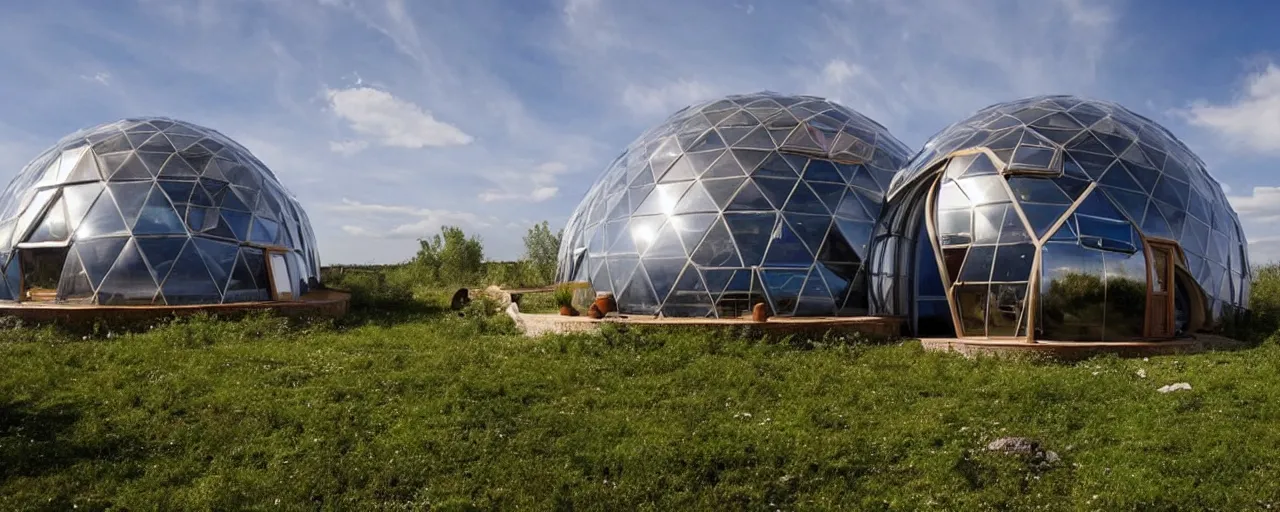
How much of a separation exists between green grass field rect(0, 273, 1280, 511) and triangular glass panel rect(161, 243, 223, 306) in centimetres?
448

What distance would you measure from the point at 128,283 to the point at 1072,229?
19612mm

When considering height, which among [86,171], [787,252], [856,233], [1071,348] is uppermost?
[86,171]

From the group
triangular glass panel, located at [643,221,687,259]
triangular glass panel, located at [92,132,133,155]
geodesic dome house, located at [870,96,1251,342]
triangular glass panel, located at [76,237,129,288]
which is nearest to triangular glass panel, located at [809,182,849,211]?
geodesic dome house, located at [870,96,1251,342]

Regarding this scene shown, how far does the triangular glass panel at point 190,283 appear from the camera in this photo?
59.4ft

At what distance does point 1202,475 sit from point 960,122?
455 inches

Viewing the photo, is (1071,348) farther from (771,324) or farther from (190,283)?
(190,283)

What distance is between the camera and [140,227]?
60.6ft

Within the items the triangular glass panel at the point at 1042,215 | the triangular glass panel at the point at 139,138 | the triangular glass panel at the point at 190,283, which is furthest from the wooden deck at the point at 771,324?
the triangular glass panel at the point at 139,138

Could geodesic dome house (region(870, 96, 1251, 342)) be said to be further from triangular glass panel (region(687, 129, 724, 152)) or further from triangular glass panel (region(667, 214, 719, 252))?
triangular glass panel (region(687, 129, 724, 152))

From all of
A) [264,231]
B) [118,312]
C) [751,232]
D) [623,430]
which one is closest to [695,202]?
[751,232]

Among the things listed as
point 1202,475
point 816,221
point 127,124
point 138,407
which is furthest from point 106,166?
point 1202,475

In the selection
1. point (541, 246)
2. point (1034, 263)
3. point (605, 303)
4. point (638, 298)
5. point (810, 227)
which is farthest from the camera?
point (541, 246)

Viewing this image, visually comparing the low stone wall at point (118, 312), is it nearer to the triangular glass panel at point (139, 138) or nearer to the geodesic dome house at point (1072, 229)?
the triangular glass panel at point (139, 138)

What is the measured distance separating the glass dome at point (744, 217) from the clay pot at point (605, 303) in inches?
8.9
